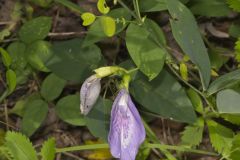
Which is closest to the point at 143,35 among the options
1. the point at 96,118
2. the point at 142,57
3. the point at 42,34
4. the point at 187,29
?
the point at 142,57

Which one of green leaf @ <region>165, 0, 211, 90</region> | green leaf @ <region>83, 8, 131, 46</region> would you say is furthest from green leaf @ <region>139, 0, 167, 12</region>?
green leaf @ <region>165, 0, 211, 90</region>

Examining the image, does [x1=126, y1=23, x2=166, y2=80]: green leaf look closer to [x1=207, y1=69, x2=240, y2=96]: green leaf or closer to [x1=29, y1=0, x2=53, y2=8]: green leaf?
[x1=207, y1=69, x2=240, y2=96]: green leaf

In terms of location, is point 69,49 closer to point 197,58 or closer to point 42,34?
point 42,34

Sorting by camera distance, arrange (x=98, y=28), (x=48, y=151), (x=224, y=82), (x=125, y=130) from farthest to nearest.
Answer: (x=98, y=28), (x=48, y=151), (x=224, y=82), (x=125, y=130)

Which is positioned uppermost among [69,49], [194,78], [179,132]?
[69,49]

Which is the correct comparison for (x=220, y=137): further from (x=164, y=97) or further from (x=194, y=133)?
(x=164, y=97)

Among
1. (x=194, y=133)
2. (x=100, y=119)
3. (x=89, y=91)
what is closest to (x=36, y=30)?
(x=100, y=119)
